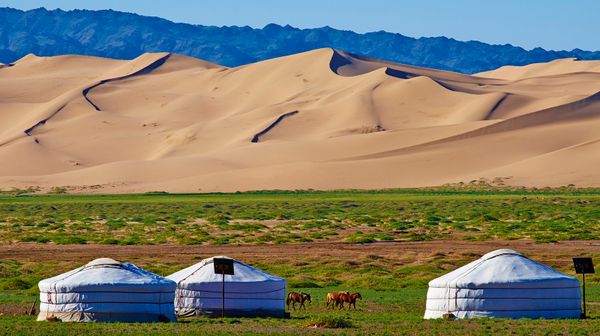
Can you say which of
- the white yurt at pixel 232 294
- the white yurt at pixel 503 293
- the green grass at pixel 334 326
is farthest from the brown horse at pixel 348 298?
the white yurt at pixel 503 293

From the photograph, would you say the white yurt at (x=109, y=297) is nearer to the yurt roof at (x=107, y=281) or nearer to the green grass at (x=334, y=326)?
the yurt roof at (x=107, y=281)

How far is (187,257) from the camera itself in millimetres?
43125

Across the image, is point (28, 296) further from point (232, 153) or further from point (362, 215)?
point (232, 153)

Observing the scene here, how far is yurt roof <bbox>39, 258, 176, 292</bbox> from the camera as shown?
26.4 meters

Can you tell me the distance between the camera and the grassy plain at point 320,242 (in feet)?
85.4

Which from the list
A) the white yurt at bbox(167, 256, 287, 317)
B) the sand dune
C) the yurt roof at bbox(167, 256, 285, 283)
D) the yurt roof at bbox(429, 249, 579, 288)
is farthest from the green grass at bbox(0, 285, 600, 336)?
the sand dune

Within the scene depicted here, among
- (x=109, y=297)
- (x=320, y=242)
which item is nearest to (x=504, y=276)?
(x=109, y=297)

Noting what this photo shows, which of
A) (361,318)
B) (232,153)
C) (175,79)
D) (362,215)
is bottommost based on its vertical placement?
(361,318)

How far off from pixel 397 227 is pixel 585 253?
1611 cm

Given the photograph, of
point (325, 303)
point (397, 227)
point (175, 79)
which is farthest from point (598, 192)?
point (175, 79)

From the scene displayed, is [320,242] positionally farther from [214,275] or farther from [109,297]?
[109,297]

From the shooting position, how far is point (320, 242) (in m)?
50.6

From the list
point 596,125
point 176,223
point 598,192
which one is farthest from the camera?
point 596,125

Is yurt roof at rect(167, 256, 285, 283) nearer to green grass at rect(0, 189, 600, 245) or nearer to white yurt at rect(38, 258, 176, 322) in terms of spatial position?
white yurt at rect(38, 258, 176, 322)
